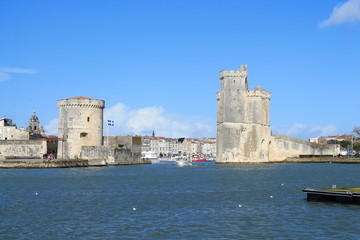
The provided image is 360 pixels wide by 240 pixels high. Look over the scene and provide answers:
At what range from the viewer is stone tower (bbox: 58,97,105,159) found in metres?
49.6

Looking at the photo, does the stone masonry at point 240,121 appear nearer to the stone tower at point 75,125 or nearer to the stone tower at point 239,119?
the stone tower at point 239,119

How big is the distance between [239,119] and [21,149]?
2396 cm

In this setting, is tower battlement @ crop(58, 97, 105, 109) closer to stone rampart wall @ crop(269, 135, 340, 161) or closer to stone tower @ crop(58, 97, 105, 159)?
stone tower @ crop(58, 97, 105, 159)

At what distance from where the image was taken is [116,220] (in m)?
14.9

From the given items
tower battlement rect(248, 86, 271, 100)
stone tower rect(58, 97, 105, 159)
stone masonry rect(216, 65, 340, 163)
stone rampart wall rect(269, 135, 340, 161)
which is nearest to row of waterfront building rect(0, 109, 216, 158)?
stone tower rect(58, 97, 105, 159)

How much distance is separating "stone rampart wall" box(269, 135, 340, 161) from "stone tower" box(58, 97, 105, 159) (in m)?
23.0

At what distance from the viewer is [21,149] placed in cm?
4734

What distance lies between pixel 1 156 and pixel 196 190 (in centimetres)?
2876

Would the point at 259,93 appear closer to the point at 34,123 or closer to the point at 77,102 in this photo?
the point at 77,102

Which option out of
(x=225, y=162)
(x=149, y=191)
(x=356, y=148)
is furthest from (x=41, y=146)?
(x=356, y=148)

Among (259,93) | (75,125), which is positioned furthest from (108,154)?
(259,93)

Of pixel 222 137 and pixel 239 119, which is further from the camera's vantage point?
pixel 222 137

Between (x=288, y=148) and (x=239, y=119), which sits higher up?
(x=239, y=119)

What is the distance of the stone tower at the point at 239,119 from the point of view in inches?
2293
